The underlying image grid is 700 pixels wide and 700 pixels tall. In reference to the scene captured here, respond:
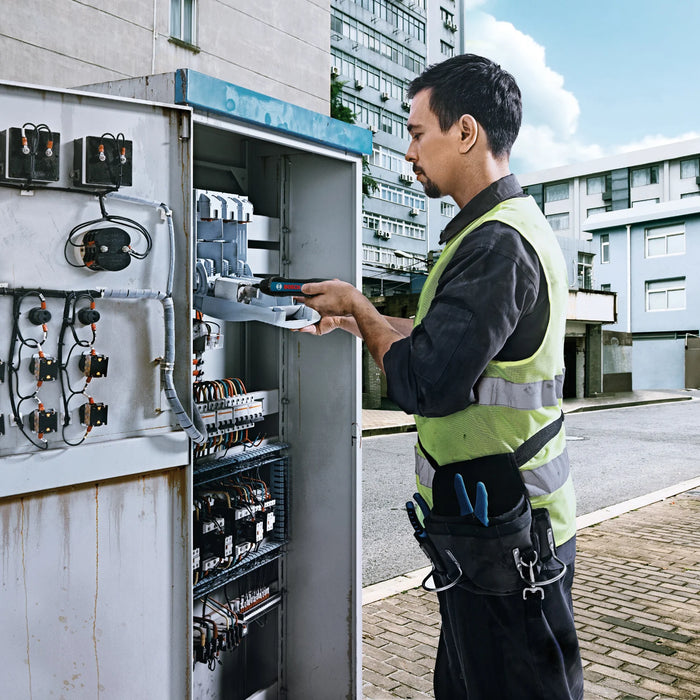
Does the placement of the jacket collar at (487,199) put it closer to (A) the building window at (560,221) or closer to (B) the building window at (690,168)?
(B) the building window at (690,168)

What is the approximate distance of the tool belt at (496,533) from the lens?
2.08 metres

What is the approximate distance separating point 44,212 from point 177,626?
1.52 m

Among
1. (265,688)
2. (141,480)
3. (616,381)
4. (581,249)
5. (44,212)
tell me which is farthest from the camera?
(581,249)

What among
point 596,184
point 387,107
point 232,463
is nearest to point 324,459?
point 232,463

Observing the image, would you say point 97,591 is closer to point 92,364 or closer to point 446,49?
point 92,364

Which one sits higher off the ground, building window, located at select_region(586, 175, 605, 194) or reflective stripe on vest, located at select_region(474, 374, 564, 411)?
building window, located at select_region(586, 175, 605, 194)

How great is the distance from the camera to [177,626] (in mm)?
2674

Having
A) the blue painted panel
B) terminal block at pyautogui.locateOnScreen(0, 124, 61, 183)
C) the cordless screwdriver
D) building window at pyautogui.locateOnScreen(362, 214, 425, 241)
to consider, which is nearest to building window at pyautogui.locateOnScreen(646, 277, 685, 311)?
building window at pyautogui.locateOnScreen(362, 214, 425, 241)

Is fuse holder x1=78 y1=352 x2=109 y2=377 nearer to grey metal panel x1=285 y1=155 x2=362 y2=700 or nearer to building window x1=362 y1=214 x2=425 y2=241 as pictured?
grey metal panel x1=285 y1=155 x2=362 y2=700

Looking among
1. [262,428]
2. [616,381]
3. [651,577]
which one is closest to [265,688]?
[262,428]

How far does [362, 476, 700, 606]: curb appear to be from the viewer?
5.36 m

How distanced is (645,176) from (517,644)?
51621 millimetres

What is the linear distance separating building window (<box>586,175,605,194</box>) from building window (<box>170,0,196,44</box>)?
41.5m

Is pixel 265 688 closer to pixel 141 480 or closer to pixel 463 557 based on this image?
pixel 141 480
